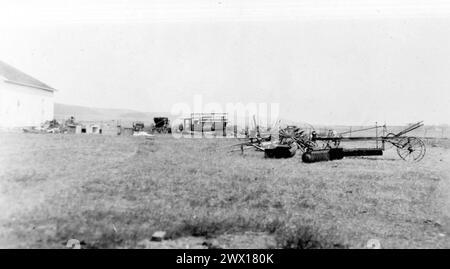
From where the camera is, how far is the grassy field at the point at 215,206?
5.90 m

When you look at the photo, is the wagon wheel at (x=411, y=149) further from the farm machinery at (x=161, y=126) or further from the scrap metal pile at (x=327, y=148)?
the farm machinery at (x=161, y=126)

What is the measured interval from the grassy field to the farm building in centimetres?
2107

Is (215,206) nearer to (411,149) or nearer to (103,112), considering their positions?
(411,149)

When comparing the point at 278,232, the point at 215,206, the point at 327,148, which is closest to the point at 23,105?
the point at 327,148

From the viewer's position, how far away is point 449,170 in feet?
45.6

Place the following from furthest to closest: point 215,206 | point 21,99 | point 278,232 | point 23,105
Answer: point 23,105, point 21,99, point 215,206, point 278,232

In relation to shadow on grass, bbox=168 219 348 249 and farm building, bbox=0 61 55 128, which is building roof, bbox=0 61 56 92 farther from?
shadow on grass, bbox=168 219 348 249

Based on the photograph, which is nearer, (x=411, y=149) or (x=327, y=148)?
(x=411, y=149)

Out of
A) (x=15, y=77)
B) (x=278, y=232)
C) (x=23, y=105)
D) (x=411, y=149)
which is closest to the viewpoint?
(x=278, y=232)

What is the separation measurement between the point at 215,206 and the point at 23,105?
32745 mm

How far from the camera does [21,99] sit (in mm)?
33750
